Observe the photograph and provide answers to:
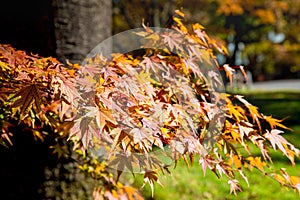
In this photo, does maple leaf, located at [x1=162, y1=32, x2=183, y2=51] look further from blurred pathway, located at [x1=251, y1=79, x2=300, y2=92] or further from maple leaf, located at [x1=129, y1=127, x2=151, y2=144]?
blurred pathway, located at [x1=251, y1=79, x2=300, y2=92]

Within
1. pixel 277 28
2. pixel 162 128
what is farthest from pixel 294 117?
pixel 277 28

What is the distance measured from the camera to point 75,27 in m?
3.30

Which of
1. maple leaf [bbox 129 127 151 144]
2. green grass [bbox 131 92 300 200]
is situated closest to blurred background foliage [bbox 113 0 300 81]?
maple leaf [bbox 129 127 151 144]

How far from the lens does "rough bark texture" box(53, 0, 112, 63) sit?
10.7 ft

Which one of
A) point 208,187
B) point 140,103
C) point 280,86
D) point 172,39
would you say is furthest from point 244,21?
point 140,103

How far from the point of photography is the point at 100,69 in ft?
6.38

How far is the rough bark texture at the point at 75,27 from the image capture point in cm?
325

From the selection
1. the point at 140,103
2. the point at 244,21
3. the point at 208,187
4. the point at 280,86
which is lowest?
the point at 280,86

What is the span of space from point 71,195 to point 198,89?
1.57m

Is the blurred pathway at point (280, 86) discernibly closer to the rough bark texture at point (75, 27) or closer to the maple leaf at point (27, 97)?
the rough bark texture at point (75, 27)

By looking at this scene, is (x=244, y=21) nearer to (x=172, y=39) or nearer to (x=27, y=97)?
Result: (x=172, y=39)

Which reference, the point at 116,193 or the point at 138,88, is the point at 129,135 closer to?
the point at 138,88

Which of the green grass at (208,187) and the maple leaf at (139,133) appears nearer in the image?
the maple leaf at (139,133)

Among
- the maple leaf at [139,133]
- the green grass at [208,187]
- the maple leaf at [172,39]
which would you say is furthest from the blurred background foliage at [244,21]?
the green grass at [208,187]
